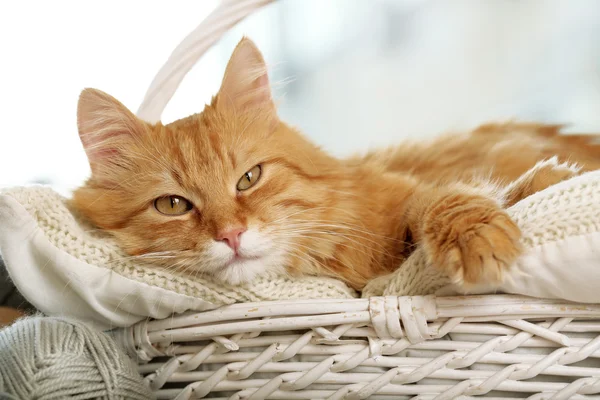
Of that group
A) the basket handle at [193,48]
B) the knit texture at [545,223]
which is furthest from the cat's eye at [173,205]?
the knit texture at [545,223]

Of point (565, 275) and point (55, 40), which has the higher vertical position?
point (55, 40)

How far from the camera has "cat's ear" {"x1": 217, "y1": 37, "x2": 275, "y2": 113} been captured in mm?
1497

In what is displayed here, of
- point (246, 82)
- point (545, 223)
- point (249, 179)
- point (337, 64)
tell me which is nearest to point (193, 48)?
point (246, 82)

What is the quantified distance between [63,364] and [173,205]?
1.55 feet

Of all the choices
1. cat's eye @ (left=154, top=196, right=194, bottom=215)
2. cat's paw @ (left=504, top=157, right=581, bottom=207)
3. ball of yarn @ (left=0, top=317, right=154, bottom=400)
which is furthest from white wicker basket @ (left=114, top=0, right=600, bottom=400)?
cat's paw @ (left=504, top=157, right=581, bottom=207)

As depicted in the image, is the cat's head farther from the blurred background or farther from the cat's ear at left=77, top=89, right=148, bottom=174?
the blurred background

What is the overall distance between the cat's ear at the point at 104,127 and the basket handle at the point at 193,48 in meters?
0.27

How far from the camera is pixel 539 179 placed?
4.74ft

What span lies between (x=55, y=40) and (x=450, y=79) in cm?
221

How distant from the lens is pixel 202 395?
48.2 inches

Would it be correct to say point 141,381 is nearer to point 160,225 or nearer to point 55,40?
point 160,225

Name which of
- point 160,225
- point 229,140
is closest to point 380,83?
point 229,140

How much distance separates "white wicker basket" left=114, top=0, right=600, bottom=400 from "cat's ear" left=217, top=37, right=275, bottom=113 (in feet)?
2.02

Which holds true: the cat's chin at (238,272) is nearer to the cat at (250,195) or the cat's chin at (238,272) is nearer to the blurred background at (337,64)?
the cat at (250,195)
